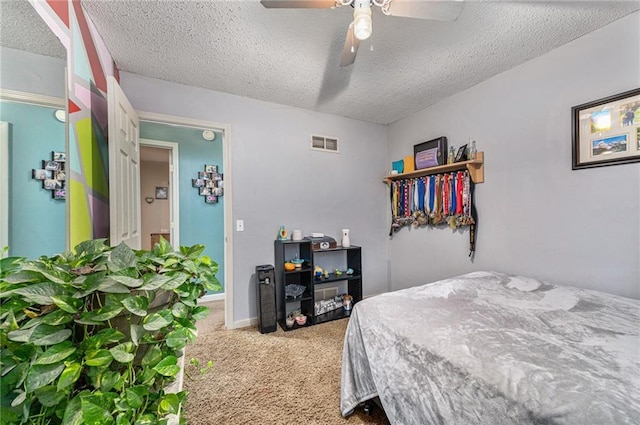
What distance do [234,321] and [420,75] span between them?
3.02m

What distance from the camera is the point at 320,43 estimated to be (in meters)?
1.82

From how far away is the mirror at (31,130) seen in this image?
2.63ft

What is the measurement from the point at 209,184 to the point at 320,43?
2655 mm

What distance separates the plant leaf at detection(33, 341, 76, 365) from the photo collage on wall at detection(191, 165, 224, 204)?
3451 mm

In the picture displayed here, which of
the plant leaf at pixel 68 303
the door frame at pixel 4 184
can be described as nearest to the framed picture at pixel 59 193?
the door frame at pixel 4 184

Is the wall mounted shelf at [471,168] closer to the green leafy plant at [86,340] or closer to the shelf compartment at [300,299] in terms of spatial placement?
the shelf compartment at [300,299]

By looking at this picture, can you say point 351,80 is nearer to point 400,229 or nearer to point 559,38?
point 559,38

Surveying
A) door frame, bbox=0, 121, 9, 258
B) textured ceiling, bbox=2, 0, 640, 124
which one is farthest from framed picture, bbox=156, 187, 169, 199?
door frame, bbox=0, 121, 9, 258

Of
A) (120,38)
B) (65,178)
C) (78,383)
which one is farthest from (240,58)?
(78,383)

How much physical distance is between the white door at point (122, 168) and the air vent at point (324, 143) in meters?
1.77

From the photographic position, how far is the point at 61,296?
52 cm

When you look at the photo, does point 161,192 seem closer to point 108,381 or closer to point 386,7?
point 386,7

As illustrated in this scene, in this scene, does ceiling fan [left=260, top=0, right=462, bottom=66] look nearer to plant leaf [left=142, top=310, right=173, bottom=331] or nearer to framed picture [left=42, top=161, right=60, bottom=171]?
framed picture [left=42, top=161, right=60, bottom=171]

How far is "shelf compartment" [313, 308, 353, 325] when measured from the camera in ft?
8.91
